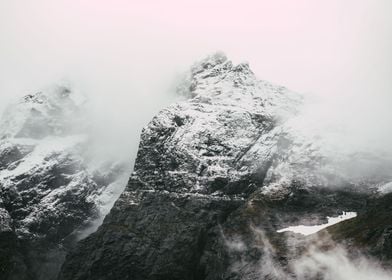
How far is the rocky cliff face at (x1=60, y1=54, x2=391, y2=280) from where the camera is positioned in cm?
14000

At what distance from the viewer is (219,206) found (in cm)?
16038

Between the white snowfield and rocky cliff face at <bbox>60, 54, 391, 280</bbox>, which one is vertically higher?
rocky cliff face at <bbox>60, 54, 391, 280</bbox>

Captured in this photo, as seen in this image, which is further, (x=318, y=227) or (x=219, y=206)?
(x=219, y=206)

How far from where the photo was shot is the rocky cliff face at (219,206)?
140000 millimetres

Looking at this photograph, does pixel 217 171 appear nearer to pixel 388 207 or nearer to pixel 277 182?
pixel 277 182

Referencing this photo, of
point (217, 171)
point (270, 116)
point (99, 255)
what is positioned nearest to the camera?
point (99, 255)

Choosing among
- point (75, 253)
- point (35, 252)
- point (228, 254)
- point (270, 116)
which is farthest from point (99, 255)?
point (270, 116)

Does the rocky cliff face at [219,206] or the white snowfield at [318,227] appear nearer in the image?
the rocky cliff face at [219,206]

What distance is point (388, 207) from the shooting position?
13638 cm

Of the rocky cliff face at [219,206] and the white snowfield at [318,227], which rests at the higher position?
the rocky cliff face at [219,206]

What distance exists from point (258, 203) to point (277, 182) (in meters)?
9.83

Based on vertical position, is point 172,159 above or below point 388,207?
above

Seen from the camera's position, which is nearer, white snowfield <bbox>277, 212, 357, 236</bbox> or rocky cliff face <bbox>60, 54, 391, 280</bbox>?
rocky cliff face <bbox>60, 54, 391, 280</bbox>

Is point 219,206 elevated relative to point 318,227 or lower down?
elevated
